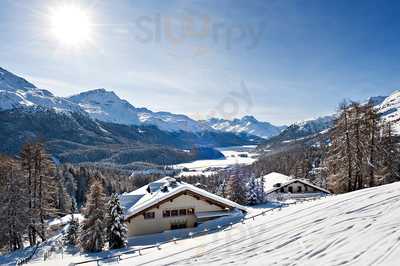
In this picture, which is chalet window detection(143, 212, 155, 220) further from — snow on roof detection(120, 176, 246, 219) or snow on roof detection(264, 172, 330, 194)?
snow on roof detection(264, 172, 330, 194)

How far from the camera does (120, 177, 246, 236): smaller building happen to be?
108ft

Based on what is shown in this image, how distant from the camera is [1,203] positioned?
36.9 meters

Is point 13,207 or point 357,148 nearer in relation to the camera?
point 13,207

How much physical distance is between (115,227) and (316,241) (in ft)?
54.2

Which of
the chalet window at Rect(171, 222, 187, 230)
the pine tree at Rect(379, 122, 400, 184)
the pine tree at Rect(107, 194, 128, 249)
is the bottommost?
the chalet window at Rect(171, 222, 187, 230)

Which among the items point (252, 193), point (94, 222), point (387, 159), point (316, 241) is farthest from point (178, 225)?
point (387, 159)

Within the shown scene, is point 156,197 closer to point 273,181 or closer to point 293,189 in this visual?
point 293,189

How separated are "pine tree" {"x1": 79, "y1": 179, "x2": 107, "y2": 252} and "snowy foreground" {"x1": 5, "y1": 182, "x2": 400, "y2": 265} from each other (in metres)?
2.56

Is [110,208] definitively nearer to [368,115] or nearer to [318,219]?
[318,219]

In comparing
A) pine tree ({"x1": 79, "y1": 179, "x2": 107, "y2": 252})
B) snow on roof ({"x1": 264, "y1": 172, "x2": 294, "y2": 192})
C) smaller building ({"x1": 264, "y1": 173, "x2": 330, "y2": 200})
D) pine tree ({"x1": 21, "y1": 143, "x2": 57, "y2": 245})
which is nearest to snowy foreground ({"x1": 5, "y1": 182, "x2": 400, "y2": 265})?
pine tree ({"x1": 79, "y1": 179, "x2": 107, "y2": 252})

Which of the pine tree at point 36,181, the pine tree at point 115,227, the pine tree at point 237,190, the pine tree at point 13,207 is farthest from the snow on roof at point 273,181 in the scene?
the pine tree at point 115,227

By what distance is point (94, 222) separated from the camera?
27406 mm

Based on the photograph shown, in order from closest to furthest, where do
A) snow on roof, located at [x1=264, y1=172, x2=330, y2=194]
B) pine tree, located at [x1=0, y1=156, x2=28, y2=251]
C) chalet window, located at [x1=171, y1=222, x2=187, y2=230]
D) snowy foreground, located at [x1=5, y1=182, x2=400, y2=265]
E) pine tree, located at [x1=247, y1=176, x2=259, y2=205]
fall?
snowy foreground, located at [x1=5, y1=182, x2=400, y2=265], chalet window, located at [x1=171, y1=222, x2=187, y2=230], pine tree, located at [x1=0, y1=156, x2=28, y2=251], pine tree, located at [x1=247, y1=176, x2=259, y2=205], snow on roof, located at [x1=264, y1=172, x2=330, y2=194]

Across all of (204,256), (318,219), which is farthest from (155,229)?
(318,219)
